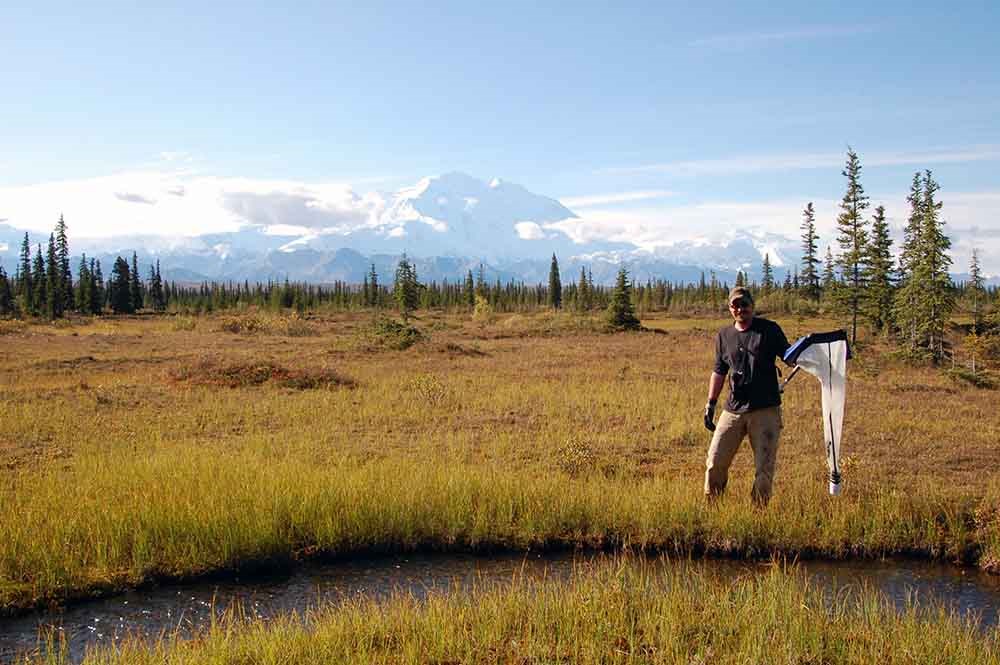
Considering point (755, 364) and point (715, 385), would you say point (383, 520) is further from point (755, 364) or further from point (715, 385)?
point (755, 364)

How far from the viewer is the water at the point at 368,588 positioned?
6930 mm

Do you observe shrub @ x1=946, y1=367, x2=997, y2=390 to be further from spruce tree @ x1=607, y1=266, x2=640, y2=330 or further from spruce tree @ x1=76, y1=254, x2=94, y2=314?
spruce tree @ x1=76, y1=254, x2=94, y2=314

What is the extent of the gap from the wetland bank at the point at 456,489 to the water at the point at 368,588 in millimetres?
272

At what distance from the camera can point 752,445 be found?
8.74m

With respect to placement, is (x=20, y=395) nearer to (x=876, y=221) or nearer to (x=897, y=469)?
(x=897, y=469)

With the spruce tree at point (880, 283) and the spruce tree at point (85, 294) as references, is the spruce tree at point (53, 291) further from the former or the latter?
the spruce tree at point (880, 283)

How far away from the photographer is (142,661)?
5535mm

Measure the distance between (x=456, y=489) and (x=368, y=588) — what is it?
7.11 ft

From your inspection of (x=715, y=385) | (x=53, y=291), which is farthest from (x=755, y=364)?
(x=53, y=291)

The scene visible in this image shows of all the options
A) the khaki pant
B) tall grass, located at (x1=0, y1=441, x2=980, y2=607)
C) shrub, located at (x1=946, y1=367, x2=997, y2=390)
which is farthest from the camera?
shrub, located at (x1=946, y1=367, x2=997, y2=390)

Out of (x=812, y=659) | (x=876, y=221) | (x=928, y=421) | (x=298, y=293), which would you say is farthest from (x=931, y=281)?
(x=298, y=293)

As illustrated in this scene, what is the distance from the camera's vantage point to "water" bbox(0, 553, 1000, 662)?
6.93 m

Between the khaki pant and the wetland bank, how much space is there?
283mm

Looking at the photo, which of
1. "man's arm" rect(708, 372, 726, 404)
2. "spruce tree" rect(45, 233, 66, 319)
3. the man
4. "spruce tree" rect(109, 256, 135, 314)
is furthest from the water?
"spruce tree" rect(109, 256, 135, 314)
